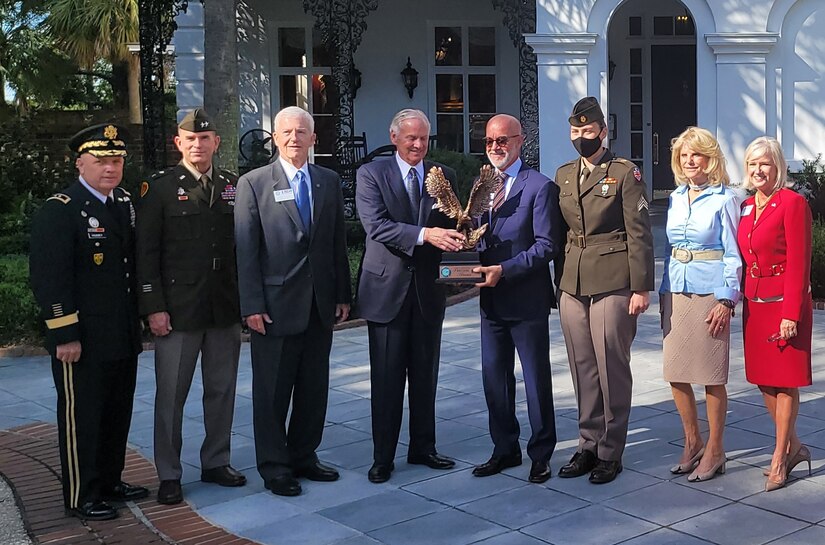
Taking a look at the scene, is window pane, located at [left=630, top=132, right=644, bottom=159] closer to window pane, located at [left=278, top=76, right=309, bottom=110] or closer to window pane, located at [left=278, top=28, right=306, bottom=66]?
window pane, located at [left=278, top=76, right=309, bottom=110]

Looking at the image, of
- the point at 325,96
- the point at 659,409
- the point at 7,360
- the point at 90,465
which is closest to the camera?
the point at 90,465

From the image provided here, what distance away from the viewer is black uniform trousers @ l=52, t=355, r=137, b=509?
16.9 ft

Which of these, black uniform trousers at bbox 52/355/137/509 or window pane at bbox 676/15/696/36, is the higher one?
window pane at bbox 676/15/696/36

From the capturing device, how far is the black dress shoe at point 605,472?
5.35 metres

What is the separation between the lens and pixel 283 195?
17.8ft

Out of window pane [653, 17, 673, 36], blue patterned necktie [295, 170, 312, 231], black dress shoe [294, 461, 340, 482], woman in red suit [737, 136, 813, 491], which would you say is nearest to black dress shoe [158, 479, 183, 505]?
black dress shoe [294, 461, 340, 482]

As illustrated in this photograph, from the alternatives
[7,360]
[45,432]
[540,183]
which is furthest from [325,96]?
[540,183]

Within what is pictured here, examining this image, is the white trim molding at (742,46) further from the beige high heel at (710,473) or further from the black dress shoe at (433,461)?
the black dress shoe at (433,461)

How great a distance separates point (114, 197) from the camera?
5281 millimetres

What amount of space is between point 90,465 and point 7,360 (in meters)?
4.53

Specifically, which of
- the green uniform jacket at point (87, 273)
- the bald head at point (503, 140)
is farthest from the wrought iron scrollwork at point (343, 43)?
the green uniform jacket at point (87, 273)

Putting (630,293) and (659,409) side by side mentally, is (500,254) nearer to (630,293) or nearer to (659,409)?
(630,293)

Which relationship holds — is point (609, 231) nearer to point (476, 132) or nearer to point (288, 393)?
point (288, 393)

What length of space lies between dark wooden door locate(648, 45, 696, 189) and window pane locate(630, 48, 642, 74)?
0.68 feet
